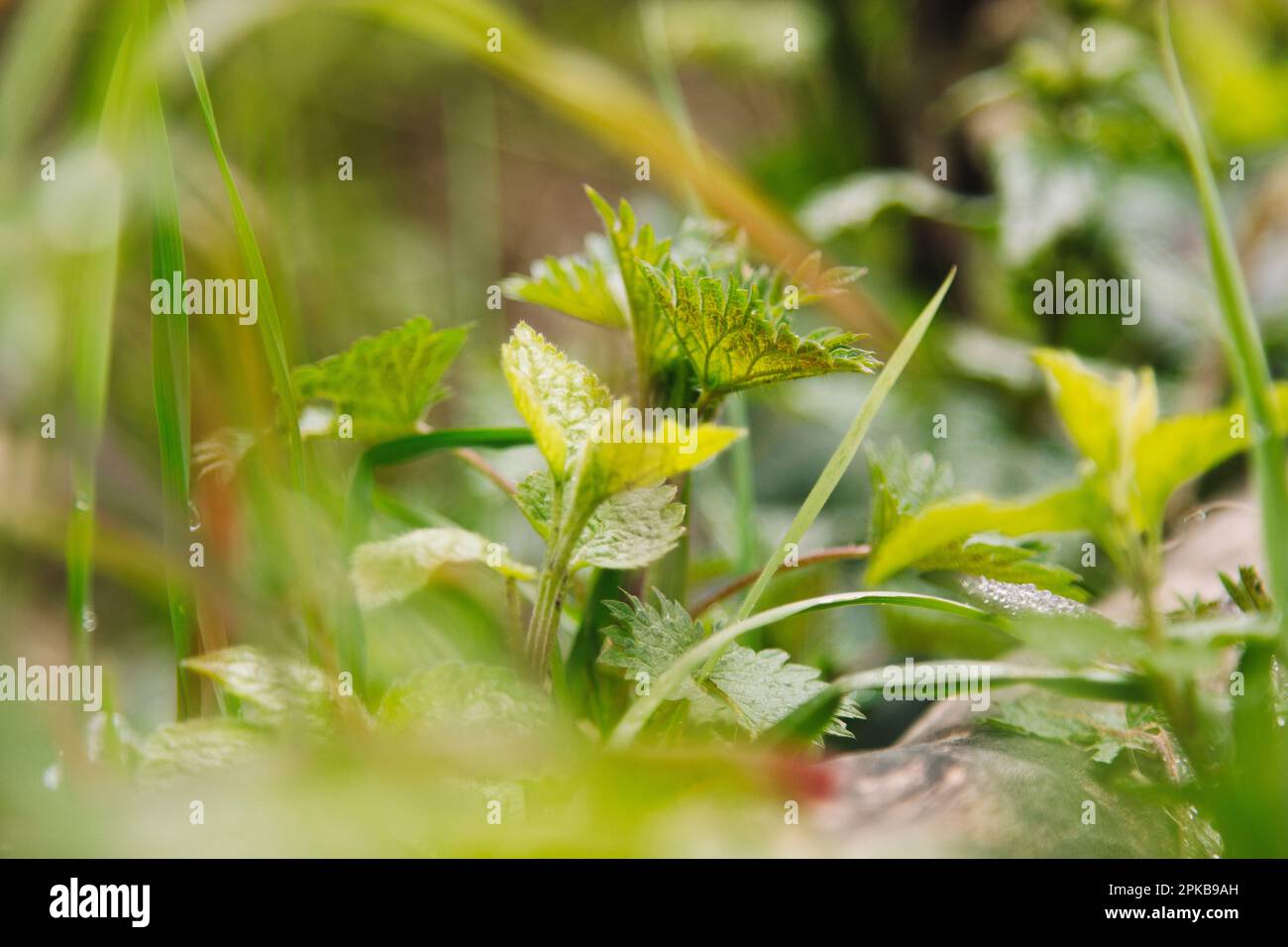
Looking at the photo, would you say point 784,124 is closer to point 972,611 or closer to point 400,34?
point 400,34

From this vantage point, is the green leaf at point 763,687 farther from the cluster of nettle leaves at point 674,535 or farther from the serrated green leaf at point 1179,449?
the serrated green leaf at point 1179,449

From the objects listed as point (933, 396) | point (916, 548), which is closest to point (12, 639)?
point (916, 548)

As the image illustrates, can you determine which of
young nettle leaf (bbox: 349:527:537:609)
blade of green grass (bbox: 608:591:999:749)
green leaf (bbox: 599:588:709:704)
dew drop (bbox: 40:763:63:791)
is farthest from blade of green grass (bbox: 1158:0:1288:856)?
dew drop (bbox: 40:763:63:791)

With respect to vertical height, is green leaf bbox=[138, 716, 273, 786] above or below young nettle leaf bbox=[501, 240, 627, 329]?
below

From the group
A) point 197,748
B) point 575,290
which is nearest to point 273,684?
point 197,748

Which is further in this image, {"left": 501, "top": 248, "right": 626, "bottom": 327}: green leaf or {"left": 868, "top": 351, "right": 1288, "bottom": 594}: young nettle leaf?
{"left": 501, "top": 248, "right": 626, "bottom": 327}: green leaf

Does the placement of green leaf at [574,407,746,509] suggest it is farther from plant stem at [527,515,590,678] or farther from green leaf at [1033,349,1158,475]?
green leaf at [1033,349,1158,475]
